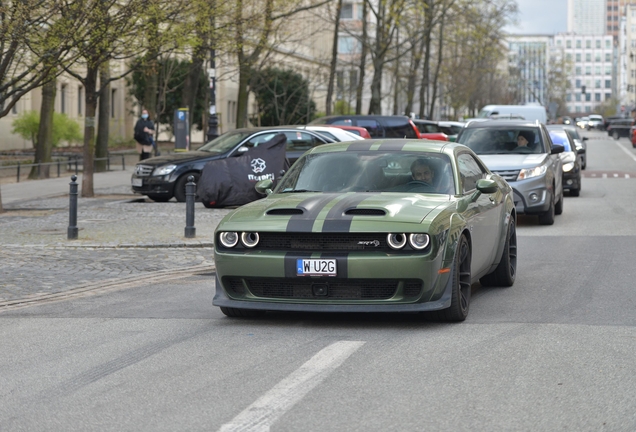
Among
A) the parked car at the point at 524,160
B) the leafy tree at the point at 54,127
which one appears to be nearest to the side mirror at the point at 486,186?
the parked car at the point at 524,160

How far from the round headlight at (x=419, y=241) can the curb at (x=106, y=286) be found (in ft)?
12.7

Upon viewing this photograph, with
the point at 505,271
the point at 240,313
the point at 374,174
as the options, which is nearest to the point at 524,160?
the point at 505,271

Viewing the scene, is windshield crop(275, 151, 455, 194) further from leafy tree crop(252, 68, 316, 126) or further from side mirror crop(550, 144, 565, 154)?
leafy tree crop(252, 68, 316, 126)

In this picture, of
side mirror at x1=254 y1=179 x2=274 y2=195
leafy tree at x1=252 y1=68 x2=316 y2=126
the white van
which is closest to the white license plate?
side mirror at x1=254 y1=179 x2=274 y2=195

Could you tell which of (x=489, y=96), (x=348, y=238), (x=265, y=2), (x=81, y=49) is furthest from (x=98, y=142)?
(x=489, y=96)

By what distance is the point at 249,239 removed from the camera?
8367 mm

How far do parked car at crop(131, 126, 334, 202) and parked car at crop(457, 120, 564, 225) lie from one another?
4.25 m

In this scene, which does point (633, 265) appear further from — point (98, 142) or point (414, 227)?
point (98, 142)

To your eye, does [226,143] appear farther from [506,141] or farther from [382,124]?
[382,124]

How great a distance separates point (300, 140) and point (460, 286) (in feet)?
47.3

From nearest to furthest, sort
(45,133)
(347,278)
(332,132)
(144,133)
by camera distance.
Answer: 1. (347,278)
2. (332,132)
3. (45,133)
4. (144,133)

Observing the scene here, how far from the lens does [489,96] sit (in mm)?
117562

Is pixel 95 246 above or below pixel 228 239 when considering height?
below

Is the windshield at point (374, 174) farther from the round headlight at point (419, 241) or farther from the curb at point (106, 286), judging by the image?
the curb at point (106, 286)
